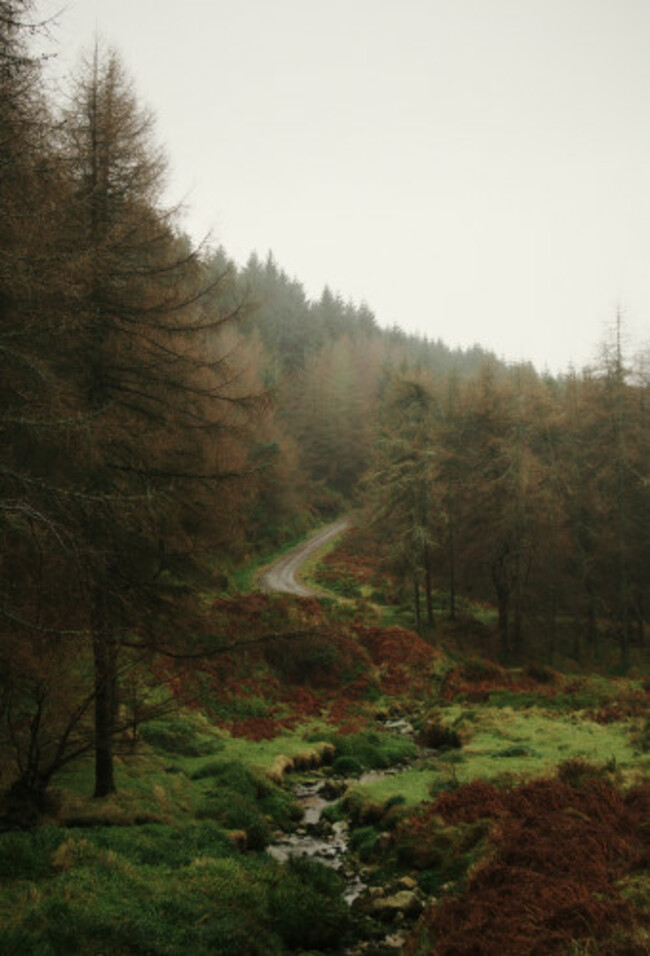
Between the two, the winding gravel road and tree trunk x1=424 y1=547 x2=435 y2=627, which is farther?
the winding gravel road

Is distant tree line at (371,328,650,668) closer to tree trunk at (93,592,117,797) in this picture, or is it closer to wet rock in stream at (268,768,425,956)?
wet rock in stream at (268,768,425,956)

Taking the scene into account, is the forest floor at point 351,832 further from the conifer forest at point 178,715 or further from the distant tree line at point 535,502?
the distant tree line at point 535,502

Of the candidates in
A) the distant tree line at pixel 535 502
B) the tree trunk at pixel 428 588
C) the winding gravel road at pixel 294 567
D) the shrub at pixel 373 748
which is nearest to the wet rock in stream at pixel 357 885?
the shrub at pixel 373 748

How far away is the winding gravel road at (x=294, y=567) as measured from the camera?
3681 cm

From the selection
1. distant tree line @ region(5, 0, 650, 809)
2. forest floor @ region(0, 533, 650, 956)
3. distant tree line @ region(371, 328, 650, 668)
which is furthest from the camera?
distant tree line @ region(371, 328, 650, 668)

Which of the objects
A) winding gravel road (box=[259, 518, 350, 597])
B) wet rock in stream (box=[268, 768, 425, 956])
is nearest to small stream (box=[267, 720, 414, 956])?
wet rock in stream (box=[268, 768, 425, 956])

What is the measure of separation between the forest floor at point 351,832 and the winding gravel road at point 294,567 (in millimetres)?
14728

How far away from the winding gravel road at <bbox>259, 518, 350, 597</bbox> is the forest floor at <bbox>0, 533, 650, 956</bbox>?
14.7 m

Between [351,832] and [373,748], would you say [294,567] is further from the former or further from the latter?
[351,832]

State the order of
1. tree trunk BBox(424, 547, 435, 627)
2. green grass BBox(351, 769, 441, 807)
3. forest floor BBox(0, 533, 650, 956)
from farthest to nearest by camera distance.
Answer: tree trunk BBox(424, 547, 435, 627), green grass BBox(351, 769, 441, 807), forest floor BBox(0, 533, 650, 956)

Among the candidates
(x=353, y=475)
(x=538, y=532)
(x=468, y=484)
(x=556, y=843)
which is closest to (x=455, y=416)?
(x=468, y=484)

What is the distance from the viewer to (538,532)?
2988cm

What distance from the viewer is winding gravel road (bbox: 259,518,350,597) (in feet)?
121

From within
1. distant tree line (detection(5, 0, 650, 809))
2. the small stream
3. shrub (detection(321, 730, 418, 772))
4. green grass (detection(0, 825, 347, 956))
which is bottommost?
shrub (detection(321, 730, 418, 772))
